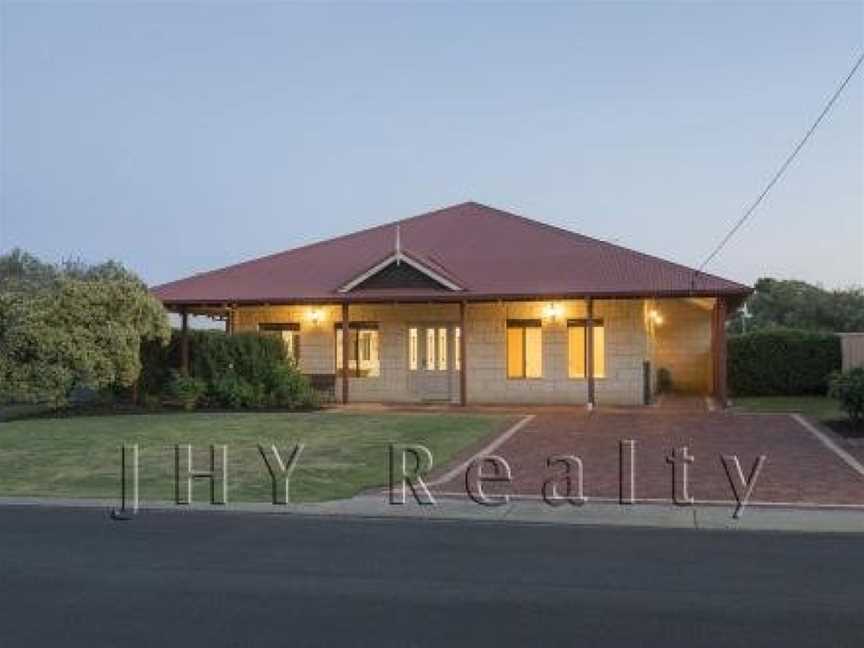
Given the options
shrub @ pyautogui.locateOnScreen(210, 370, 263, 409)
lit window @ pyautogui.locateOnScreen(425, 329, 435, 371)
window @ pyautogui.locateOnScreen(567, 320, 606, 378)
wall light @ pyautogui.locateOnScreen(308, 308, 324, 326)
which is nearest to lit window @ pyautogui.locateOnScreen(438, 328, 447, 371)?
lit window @ pyautogui.locateOnScreen(425, 329, 435, 371)

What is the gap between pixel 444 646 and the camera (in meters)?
6.62

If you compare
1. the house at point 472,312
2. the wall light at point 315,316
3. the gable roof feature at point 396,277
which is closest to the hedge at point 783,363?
the house at point 472,312

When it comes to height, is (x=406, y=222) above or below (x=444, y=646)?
above

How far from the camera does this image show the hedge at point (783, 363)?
32.8 metres

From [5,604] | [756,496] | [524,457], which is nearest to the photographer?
[5,604]

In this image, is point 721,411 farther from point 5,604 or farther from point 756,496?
point 5,604

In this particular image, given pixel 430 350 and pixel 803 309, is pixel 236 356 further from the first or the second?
pixel 803 309

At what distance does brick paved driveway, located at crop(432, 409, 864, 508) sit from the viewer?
1461cm

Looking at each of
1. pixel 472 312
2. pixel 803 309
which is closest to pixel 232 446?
pixel 472 312

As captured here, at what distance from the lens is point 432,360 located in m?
31.0

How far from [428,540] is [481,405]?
59.7 feet

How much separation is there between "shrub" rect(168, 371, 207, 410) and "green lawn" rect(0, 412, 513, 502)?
166 cm

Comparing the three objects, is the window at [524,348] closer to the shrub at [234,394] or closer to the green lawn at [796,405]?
the green lawn at [796,405]

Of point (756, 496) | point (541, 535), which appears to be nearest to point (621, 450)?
point (756, 496)
